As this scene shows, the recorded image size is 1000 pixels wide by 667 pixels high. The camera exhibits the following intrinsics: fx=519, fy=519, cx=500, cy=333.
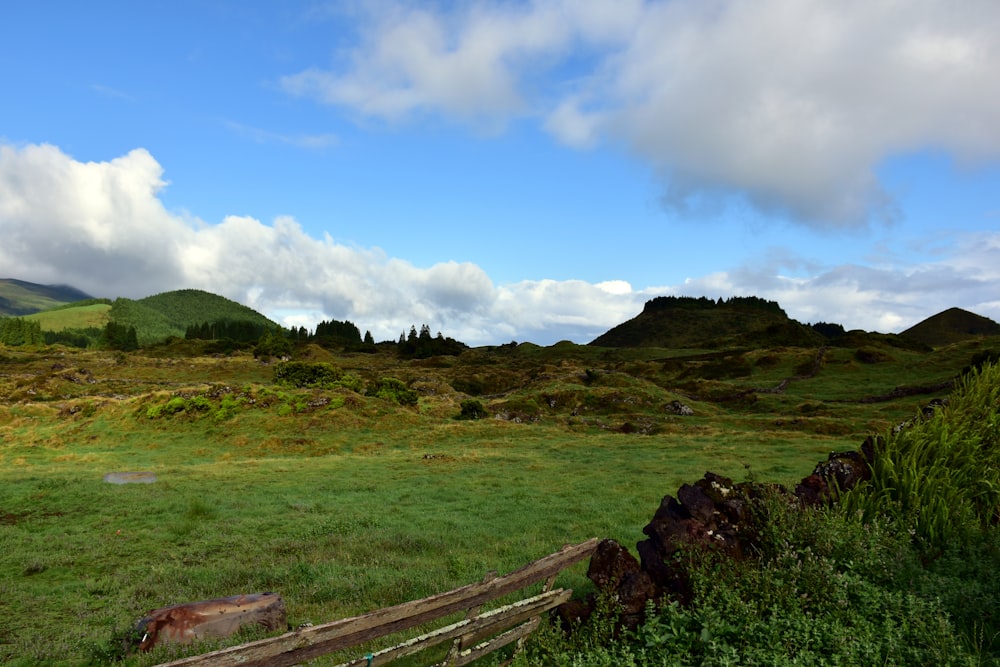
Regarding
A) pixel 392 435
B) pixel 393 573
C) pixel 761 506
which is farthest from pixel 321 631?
pixel 392 435

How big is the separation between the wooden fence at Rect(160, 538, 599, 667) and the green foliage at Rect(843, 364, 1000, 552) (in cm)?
607

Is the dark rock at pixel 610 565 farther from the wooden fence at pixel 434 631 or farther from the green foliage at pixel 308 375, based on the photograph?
the green foliage at pixel 308 375

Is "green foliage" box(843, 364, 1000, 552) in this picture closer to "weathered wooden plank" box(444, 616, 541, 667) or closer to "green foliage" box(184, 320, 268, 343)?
"weathered wooden plank" box(444, 616, 541, 667)

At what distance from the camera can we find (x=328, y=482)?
2428cm

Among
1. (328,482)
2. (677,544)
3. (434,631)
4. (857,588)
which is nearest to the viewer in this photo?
(434,631)

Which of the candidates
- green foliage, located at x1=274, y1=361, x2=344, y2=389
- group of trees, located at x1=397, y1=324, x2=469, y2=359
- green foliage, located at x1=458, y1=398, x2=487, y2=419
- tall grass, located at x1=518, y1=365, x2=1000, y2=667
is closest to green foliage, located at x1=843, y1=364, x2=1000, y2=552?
tall grass, located at x1=518, y1=365, x2=1000, y2=667

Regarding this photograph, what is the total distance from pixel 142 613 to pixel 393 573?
4.89 metres

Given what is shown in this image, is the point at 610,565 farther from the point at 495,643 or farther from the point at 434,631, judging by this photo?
the point at 434,631

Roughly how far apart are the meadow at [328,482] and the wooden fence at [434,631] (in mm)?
2334

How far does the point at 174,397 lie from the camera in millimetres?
→ 40375

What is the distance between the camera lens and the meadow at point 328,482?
11375 mm

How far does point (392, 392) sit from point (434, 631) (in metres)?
43.1

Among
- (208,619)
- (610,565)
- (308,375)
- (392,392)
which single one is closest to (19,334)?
(308,375)

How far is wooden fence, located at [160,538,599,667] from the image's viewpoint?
18.0 ft
